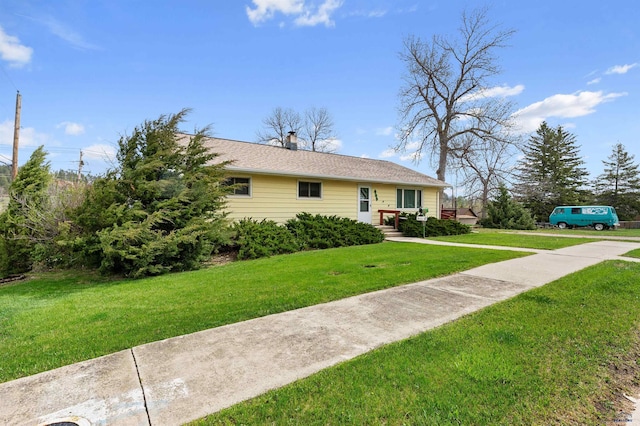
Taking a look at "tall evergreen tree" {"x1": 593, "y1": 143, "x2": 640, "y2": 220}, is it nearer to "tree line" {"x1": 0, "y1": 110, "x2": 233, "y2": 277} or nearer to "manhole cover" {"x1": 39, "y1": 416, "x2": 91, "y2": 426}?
"tree line" {"x1": 0, "y1": 110, "x2": 233, "y2": 277}

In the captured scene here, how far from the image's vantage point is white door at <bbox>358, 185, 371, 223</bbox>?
1453 centimetres

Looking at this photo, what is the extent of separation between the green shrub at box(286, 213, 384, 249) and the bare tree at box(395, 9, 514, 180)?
15819mm

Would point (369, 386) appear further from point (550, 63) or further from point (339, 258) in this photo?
point (550, 63)

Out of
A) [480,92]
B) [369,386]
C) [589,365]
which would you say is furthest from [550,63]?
[369,386]

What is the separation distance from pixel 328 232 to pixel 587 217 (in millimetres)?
21472

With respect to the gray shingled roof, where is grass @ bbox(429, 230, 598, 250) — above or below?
below

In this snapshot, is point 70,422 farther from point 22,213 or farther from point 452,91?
point 452,91

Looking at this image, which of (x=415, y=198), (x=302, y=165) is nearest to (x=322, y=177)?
(x=302, y=165)

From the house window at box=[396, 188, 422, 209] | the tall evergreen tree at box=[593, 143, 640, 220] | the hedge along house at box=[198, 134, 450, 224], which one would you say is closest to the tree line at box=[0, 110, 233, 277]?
the hedge along house at box=[198, 134, 450, 224]

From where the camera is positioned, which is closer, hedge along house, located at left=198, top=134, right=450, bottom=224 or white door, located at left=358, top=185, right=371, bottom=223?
hedge along house, located at left=198, top=134, right=450, bottom=224

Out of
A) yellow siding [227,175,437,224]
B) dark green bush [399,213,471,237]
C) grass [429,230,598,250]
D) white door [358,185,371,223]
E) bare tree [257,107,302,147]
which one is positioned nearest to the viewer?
grass [429,230,598,250]

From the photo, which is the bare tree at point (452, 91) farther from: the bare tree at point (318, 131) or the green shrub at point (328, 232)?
the green shrub at point (328, 232)

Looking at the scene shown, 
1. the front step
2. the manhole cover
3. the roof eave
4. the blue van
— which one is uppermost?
the roof eave

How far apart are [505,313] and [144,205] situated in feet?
24.3
